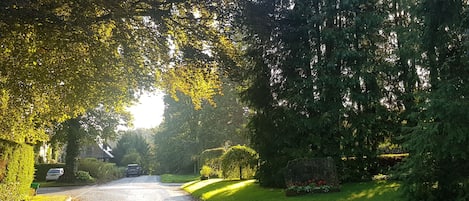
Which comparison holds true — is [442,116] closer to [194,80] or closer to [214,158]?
[194,80]

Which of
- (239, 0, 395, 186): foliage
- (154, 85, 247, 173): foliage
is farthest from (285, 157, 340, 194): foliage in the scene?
(154, 85, 247, 173): foliage

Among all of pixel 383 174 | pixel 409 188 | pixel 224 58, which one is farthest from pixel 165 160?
pixel 409 188

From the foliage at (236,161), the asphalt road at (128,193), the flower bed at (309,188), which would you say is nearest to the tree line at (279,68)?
the flower bed at (309,188)

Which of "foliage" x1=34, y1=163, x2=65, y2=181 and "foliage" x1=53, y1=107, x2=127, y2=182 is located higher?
"foliage" x1=53, y1=107, x2=127, y2=182

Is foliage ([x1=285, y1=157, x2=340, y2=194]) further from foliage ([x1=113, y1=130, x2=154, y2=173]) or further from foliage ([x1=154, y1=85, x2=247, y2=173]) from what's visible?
foliage ([x1=113, y1=130, x2=154, y2=173])

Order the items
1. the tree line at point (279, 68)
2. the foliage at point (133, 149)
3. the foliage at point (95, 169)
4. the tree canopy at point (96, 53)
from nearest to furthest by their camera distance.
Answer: the tree line at point (279, 68) → the tree canopy at point (96, 53) → the foliage at point (95, 169) → the foliage at point (133, 149)

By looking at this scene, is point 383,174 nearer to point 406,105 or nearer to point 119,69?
point 406,105

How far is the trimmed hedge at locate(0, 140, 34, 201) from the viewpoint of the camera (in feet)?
52.0

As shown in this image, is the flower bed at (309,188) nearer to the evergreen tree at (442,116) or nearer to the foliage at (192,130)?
the evergreen tree at (442,116)

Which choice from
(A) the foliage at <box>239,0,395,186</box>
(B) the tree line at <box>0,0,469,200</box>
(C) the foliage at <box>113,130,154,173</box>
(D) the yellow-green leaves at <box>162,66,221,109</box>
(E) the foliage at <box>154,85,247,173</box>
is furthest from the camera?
(C) the foliage at <box>113,130,154,173</box>

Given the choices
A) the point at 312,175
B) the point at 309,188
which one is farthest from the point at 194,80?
the point at 312,175

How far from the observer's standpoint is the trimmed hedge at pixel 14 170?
52.0ft

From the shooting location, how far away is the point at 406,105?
69.0ft

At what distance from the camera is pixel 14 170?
17.3 m
